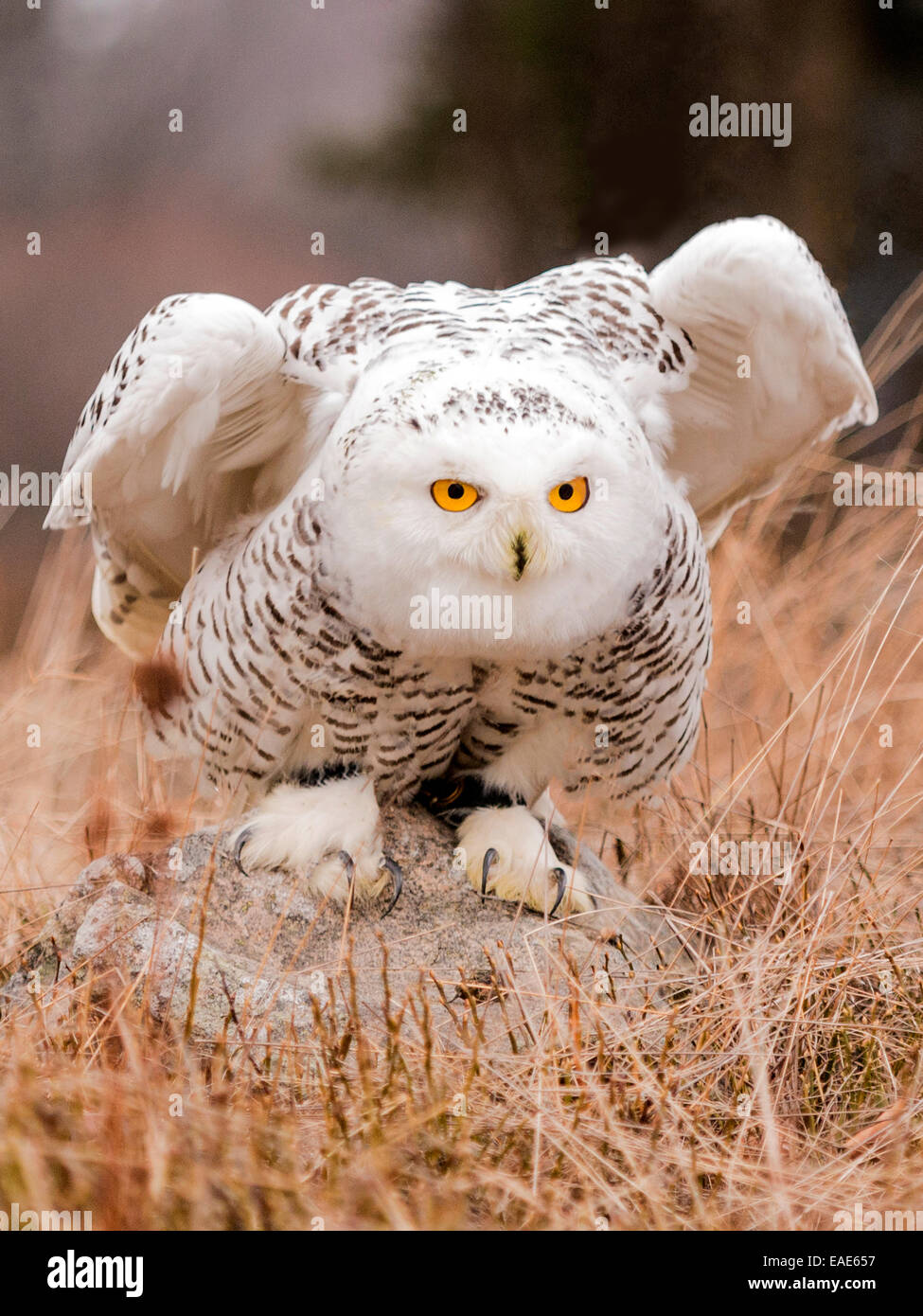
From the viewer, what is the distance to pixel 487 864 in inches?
87.5

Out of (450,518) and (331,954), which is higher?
(450,518)

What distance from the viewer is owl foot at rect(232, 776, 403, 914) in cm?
216

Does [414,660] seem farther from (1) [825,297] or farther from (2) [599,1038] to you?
(1) [825,297]

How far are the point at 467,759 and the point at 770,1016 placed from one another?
0.79 metres

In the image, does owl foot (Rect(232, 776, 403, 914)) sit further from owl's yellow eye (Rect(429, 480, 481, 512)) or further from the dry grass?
owl's yellow eye (Rect(429, 480, 481, 512))

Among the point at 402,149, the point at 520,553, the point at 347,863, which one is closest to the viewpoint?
the point at 520,553

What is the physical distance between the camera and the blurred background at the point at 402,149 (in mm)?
3557

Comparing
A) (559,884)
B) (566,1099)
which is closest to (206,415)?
(559,884)

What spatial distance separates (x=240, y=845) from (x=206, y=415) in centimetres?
75

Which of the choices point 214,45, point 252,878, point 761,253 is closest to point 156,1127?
point 252,878

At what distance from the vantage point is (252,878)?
7.05 feet

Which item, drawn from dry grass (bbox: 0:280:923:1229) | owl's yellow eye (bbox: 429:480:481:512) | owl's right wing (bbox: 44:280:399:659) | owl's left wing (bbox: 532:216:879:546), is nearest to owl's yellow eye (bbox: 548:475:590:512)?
owl's yellow eye (bbox: 429:480:481:512)

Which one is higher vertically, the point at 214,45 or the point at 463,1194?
the point at 214,45

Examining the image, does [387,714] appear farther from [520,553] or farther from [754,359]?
[754,359]
